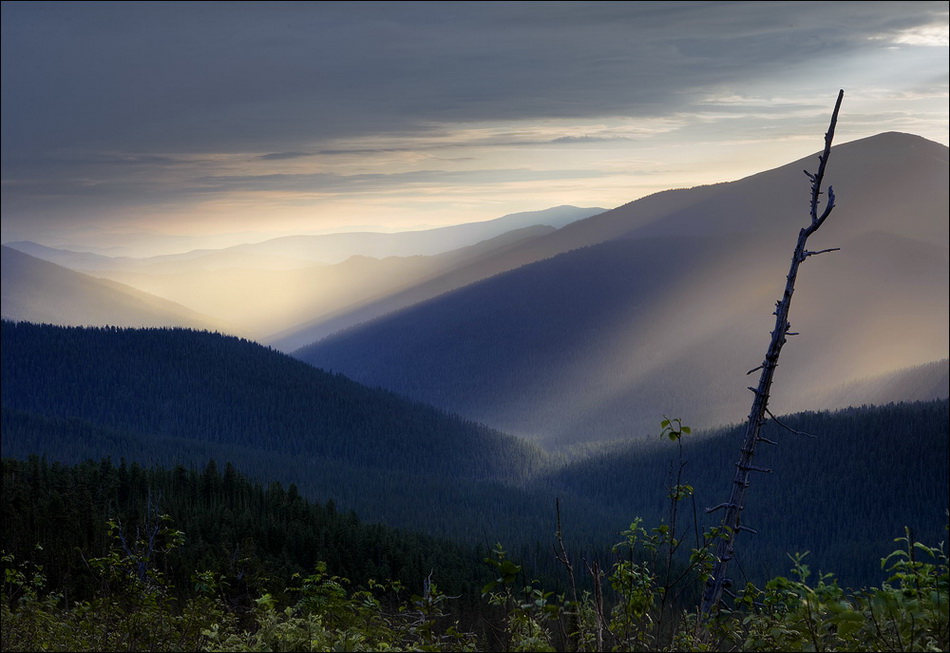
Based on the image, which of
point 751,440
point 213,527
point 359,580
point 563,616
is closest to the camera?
point 751,440

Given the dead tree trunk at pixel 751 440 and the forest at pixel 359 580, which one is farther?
the dead tree trunk at pixel 751 440

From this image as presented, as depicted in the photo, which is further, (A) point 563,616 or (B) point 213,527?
(B) point 213,527

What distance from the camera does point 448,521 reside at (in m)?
159

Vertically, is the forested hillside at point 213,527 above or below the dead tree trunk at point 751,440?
below

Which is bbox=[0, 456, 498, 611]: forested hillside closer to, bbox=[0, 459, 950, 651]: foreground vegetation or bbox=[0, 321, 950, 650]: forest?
→ bbox=[0, 321, 950, 650]: forest

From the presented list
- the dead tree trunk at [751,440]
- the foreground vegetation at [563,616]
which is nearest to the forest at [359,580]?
the foreground vegetation at [563,616]

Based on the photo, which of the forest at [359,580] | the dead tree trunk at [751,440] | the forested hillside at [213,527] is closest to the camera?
the forest at [359,580]

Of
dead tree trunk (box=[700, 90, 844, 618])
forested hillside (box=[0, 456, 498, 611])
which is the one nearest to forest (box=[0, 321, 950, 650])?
forested hillside (box=[0, 456, 498, 611])

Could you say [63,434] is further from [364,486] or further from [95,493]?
[95,493]

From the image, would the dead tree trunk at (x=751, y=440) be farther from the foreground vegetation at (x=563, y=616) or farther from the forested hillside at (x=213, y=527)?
the forested hillside at (x=213, y=527)

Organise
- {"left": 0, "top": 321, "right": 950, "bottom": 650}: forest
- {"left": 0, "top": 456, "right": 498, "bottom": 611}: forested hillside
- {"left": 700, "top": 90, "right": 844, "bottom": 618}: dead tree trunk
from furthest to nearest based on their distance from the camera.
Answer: {"left": 0, "top": 456, "right": 498, "bottom": 611}: forested hillside → {"left": 700, "top": 90, "right": 844, "bottom": 618}: dead tree trunk → {"left": 0, "top": 321, "right": 950, "bottom": 650}: forest

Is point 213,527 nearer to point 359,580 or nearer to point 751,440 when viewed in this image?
point 359,580

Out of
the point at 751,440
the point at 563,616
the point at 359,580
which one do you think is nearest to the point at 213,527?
the point at 359,580

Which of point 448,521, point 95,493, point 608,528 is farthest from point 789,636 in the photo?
point 608,528
